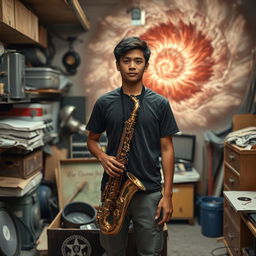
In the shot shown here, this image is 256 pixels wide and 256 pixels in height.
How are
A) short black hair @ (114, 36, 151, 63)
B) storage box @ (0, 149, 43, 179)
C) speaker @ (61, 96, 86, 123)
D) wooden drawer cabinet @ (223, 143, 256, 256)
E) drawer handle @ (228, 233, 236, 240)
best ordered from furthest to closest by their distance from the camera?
speaker @ (61, 96, 86, 123)
storage box @ (0, 149, 43, 179)
drawer handle @ (228, 233, 236, 240)
wooden drawer cabinet @ (223, 143, 256, 256)
short black hair @ (114, 36, 151, 63)

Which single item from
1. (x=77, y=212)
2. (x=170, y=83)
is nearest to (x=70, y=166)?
(x=77, y=212)

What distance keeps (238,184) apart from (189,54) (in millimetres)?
1850

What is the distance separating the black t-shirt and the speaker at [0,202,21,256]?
1205 millimetres

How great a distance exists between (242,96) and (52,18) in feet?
7.46

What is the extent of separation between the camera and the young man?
1.95 meters

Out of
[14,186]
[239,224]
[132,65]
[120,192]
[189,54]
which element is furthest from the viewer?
[189,54]

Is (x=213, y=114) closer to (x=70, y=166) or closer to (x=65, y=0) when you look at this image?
(x=70, y=166)

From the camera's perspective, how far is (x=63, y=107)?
4.11 m

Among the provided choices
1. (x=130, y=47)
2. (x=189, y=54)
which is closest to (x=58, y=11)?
(x=189, y=54)

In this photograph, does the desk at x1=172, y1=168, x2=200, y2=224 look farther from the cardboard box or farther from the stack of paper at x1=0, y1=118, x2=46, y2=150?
the stack of paper at x1=0, y1=118, x2=46, y2=150

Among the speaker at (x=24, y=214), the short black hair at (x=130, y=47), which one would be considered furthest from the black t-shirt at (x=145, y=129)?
the speaker at (x=24, y=214)

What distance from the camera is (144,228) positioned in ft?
6.49

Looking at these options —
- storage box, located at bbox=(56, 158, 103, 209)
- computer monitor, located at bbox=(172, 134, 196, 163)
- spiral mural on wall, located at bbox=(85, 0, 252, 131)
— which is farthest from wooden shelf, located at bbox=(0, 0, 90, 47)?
computer monitor, located at bbox=(172, 134, 196, 163)

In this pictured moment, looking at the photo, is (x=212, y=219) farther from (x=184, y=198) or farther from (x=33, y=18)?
(x=33, y=18)
